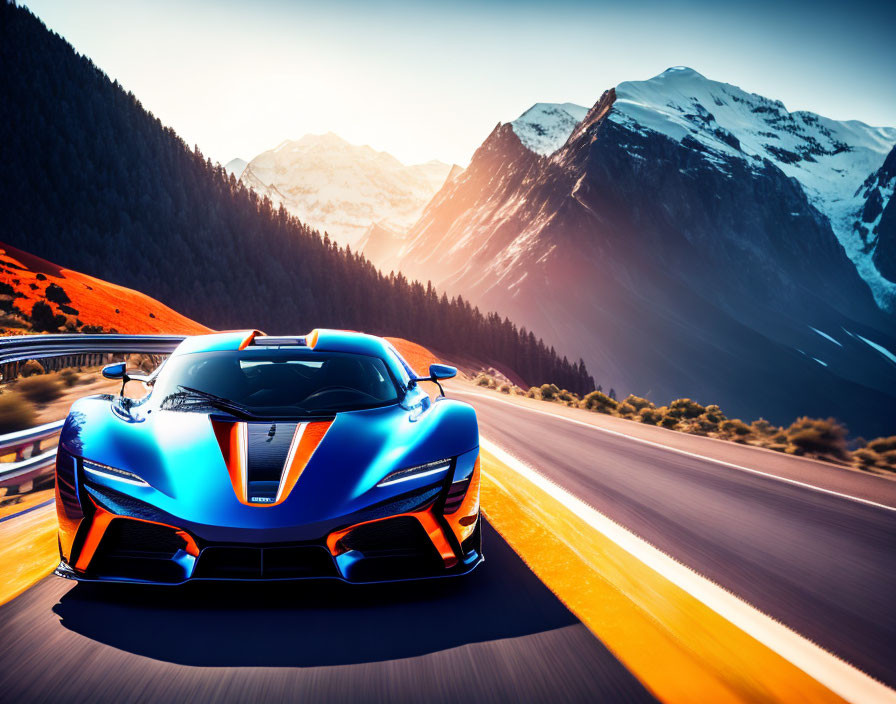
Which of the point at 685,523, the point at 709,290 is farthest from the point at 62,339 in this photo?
the point at 709,290

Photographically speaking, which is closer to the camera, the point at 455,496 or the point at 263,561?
the point at 263,561

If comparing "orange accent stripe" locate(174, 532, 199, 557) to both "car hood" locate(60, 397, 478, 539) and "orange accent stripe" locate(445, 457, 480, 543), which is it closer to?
"car hood" locate(60, 397, 478, 539)

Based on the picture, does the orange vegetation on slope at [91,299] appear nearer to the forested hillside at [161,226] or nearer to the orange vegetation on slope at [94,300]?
the orange vegetation on slope at [94,300]

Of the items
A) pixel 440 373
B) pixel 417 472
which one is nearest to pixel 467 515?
pixel 417 472

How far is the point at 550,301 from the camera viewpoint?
170m

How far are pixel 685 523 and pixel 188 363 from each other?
141 inches

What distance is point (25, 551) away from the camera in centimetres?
303

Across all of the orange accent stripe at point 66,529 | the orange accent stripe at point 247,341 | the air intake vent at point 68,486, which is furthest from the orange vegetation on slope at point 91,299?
the orange accent stripe at point 66,529

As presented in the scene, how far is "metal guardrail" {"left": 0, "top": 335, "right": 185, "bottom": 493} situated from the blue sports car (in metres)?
1.89

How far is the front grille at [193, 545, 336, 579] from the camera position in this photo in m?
2.18

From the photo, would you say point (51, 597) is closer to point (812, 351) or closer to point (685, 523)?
point (685, 523)

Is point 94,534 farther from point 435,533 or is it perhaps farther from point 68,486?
point 435,533

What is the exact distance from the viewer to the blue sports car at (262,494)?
2.20 m

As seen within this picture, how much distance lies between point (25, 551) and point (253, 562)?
1.72 m
